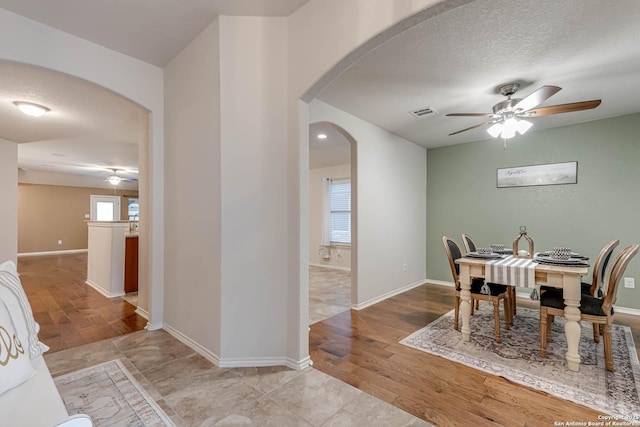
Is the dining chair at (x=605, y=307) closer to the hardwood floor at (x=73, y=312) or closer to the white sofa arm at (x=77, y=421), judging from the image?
the white sofa arm at (x=77, y=421)

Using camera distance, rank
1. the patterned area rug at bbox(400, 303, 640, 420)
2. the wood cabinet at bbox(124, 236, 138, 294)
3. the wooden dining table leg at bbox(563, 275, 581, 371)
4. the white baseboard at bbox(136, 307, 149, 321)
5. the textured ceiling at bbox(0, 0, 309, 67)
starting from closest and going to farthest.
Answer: the patterned area rug at bbox(400, 303, 640, 420) < the textured ceiling at bbox(0, 0, 309, 67) < the wooden dining table leg at bbox(563, 275, 581, 371) < the white baseboard at bbox(136, 307, 149, 321) < the wood cabinet at bbox(124, 236, 138, 294)

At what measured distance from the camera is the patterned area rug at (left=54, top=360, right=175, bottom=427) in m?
1.60

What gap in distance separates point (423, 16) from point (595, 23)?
1444 mm

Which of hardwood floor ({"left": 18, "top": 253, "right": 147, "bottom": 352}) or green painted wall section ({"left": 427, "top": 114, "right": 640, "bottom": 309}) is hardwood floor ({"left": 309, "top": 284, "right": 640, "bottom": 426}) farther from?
hardwood floor ({"left": 18, "top": 253, "right": 147, "bottom": 352})

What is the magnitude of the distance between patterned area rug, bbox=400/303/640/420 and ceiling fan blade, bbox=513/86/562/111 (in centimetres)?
216

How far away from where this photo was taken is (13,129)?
4.43 metres

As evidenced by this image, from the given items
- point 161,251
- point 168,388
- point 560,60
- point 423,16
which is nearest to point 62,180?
point 161,251

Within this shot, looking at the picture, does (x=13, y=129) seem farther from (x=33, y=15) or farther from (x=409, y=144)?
(x=409, y=144)

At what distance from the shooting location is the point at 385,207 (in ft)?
13.9

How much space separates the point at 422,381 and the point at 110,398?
211 cm

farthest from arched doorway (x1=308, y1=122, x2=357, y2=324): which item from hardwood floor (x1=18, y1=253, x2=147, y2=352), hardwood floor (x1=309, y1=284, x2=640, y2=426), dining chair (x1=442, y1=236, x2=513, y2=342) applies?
hardwood floor (x1=18, y1=253, x2=147, y2=352)

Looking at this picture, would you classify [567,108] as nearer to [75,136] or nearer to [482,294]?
[482,294]

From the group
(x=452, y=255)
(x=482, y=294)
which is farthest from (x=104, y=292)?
(x=482, y=294)

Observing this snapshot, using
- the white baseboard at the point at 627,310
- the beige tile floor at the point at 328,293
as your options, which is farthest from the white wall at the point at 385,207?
the white baseboard at the point at 627,310
